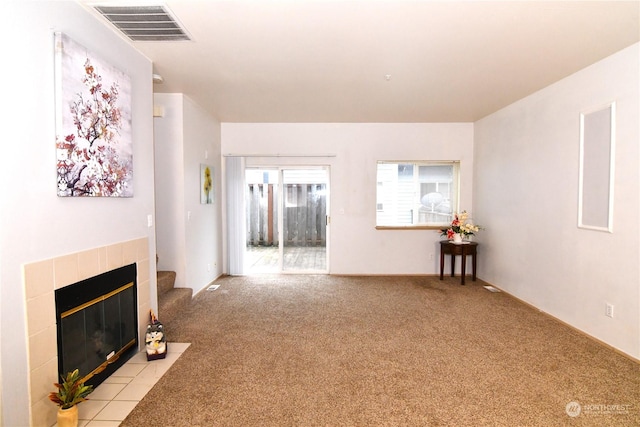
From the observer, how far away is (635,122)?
2512 mm

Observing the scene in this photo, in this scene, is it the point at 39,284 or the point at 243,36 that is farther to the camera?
the point at 243,36

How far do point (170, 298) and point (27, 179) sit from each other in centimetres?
219

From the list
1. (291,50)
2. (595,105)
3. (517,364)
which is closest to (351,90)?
(291,50)

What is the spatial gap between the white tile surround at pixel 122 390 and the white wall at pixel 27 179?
34 cm

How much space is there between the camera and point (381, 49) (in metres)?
2.62

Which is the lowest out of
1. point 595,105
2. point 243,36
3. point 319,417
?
point 319,417

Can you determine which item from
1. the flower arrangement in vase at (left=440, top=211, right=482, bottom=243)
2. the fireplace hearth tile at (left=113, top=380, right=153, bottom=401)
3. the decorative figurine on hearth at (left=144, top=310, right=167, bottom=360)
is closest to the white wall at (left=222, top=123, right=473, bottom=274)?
the flower arrangement in vase at (left=440, top=211, right=482, bottom=243)

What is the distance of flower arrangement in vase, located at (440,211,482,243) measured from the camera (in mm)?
4758

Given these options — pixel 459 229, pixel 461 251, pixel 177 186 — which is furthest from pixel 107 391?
pixel 459 229

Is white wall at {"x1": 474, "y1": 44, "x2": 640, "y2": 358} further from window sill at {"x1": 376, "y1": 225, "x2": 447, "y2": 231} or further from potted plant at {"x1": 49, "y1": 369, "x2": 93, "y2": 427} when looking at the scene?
potted plant at {"x1": 49, "y1": 369, "x2": 93, "y2": 427}

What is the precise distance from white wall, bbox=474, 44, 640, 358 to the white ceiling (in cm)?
31

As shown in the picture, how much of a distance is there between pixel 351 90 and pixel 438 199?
2.77 metres

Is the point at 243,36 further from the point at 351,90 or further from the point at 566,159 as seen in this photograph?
the point at 566,159

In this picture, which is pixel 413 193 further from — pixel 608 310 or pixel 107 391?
pixel 107 391
